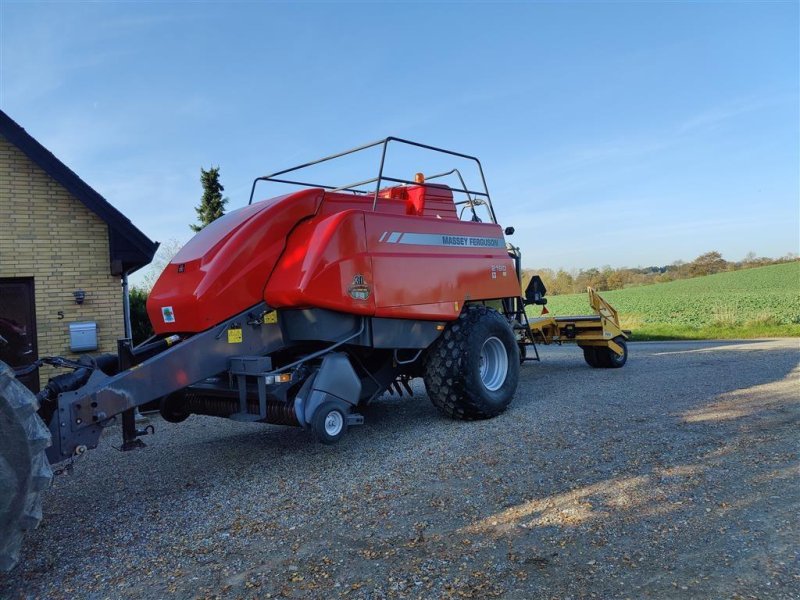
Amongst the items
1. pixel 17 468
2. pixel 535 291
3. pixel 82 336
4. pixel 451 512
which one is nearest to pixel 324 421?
pixel 451 512

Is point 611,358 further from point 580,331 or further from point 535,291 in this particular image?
point 535,291

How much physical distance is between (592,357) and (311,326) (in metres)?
7.32

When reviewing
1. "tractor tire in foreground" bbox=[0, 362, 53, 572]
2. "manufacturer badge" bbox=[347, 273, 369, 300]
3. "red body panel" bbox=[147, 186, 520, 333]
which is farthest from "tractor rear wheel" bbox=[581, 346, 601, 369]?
"tractor tire in foreground" bbox=[0, 362, 53, 572]

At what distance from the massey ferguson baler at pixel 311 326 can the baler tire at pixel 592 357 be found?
14.7 feet

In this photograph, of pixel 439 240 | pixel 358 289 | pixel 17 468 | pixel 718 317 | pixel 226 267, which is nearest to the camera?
pixel 17 468

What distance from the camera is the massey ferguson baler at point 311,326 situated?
4.90 meters

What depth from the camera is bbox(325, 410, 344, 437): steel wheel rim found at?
5.33 meters

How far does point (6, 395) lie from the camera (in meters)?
3.17

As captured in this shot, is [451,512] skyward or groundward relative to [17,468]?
groundward

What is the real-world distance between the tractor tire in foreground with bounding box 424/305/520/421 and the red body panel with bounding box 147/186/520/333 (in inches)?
10.6

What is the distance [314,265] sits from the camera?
5.59 meters

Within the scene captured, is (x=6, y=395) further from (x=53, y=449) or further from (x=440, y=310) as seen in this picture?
(x=440, y=310)

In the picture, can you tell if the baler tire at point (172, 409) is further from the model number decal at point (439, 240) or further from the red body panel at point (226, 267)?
the model number decal at point (439, 240)

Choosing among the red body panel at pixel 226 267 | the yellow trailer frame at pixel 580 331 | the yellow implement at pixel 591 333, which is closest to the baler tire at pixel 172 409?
the red body panel at pixel 226 267
